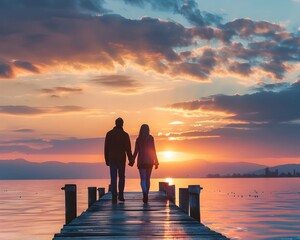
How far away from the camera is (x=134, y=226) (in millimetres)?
11445

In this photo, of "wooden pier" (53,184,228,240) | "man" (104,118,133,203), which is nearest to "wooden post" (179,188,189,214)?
"man" (104,118,133,203)

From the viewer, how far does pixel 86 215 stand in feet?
45.5

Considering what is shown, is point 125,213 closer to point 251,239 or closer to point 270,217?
point 251,239

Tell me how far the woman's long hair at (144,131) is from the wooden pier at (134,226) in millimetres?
2680

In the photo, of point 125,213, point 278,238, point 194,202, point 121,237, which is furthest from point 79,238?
point 278,238

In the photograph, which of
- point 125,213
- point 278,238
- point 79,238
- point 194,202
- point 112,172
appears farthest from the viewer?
point 278,238

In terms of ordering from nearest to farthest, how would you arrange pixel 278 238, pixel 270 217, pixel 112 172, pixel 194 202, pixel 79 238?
pixel 79 238 < pixel 194 202 < pixel 112 172 < pixel 278 238 < pixel 270 217

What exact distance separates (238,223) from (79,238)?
40.0 meters

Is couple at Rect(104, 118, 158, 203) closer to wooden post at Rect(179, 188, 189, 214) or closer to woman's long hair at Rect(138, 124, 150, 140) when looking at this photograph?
woman's long hair at Rect(138, 124, 150, 140)

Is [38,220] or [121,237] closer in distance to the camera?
[121,237]

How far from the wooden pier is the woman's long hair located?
268 centimetres

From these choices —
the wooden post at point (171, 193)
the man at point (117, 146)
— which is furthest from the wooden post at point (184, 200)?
the man at point (117, 146)

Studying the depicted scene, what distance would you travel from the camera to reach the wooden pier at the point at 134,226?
971cm

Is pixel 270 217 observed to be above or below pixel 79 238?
below
